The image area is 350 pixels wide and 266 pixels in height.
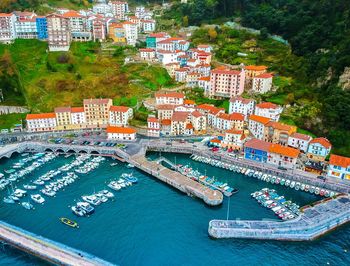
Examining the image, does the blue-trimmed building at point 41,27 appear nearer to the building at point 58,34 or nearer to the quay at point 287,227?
the building at point 58,34

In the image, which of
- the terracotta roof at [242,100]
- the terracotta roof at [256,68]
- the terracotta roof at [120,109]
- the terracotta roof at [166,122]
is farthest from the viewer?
the terracotta roof at [256,68]

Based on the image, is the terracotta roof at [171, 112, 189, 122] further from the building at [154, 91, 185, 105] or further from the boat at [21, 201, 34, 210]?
the boat at [21, 201, 34, 210]

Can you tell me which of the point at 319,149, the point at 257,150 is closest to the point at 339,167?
the point at 319,149

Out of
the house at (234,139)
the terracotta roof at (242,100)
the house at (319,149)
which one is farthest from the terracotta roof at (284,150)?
the terracotta roof at (242,100)

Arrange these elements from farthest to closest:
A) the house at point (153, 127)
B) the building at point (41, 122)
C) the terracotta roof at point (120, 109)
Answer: the terracotta roof at point (120, 109) < the building at point (41, 122) < the house at point (153, 127)

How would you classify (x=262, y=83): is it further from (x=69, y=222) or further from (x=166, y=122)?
(x=69, y=222)

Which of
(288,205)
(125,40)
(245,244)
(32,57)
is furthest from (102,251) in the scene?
(125,40)

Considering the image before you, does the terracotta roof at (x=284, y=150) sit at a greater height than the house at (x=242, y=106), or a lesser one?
lesser
